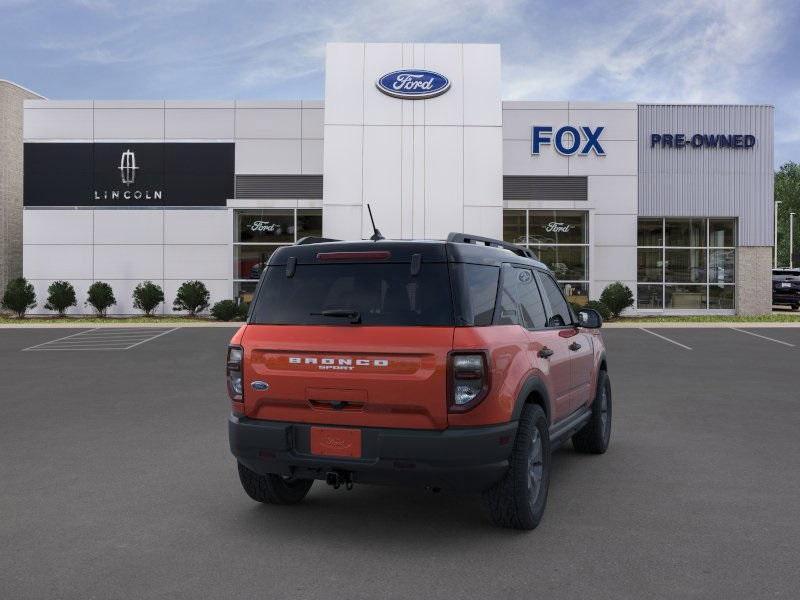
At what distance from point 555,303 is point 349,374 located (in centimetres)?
235

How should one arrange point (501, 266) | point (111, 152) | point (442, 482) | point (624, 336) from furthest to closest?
point (111, 152), point (624, 336), point (501, 266), point (442, 482)

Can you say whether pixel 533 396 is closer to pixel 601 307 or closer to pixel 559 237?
pixel 601 307

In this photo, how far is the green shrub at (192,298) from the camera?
88.5 ft

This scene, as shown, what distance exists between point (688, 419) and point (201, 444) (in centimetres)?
535

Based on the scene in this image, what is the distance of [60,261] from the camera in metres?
28.3

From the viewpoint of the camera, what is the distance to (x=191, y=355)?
15.6 meters

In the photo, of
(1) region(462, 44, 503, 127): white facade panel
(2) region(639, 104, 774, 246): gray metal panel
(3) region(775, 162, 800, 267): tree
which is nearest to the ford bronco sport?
(1) region(462, 44, 503, 127): white facade panel

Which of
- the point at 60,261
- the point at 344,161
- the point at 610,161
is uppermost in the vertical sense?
the point at 610,161

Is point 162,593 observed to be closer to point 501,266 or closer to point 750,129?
point 501,266

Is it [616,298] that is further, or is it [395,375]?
[616,298]

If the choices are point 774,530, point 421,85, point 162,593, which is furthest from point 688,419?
point 421,85

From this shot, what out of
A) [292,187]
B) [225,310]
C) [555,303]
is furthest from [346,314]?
[292,187]

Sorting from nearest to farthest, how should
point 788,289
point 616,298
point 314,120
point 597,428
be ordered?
point 597,428 → point 616,298 → point 314,120 → point 788,289

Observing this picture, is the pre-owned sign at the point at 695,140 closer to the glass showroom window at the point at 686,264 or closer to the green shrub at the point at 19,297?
the glass showroom window at the point at 686,264
